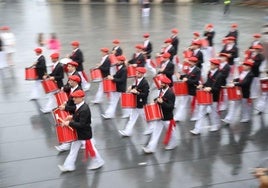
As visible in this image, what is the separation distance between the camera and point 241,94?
9.65 meters

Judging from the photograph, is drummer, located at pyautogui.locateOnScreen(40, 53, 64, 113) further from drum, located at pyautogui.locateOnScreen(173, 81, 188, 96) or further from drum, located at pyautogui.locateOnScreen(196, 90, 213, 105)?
drum, located at pyautogui.locateOnScreen(196, 90, 213, 105)

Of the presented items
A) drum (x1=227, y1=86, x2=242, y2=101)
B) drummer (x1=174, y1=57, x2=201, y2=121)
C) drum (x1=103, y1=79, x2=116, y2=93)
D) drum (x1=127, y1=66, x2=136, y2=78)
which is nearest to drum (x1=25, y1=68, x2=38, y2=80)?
drum (x1=103, y1=79, x2=116, y2=93)

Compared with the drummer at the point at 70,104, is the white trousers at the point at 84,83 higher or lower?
lower

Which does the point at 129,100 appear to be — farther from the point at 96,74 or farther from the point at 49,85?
the point at 49,85

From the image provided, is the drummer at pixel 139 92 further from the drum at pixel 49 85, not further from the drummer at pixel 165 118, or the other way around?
the drum at pixel 49 85

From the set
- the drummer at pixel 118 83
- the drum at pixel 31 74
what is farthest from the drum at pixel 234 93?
the drum at pixel 31 74

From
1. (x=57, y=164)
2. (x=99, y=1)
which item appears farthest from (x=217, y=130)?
(x=99, y=1)

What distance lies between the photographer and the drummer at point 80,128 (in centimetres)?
719

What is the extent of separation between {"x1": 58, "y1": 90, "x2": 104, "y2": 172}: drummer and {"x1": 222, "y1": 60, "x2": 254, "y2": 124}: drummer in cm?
397

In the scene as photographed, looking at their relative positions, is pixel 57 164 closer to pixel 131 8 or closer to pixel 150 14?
pixel 150 14

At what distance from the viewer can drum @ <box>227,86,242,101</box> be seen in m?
9.52

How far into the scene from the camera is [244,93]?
9.60 meters

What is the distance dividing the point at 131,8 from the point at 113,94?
24869mm

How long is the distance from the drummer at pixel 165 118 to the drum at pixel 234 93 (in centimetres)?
202
